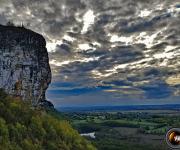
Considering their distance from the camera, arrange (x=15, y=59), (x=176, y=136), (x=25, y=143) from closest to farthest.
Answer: (x=176, y=136) → (x=25, y=143) → (x=15, y=59)

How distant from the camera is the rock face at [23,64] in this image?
262 ft

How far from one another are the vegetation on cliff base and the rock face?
3238 mm

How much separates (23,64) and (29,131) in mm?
17655

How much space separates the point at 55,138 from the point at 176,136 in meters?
68.2

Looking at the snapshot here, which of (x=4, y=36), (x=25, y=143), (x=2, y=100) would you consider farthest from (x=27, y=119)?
(x=4, y=36)

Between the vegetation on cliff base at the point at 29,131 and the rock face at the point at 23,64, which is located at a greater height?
the rock face at the point at 23,64

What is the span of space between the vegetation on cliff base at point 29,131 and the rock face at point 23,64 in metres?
3.24

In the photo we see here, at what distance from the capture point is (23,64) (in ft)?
273

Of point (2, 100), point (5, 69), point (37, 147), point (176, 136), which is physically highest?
point (5, 69)

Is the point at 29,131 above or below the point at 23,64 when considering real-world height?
below

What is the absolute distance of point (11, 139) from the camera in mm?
66062

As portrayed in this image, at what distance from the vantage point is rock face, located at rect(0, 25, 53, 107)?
7994cm

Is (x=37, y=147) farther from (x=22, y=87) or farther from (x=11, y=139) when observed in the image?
(x=22, y=87)

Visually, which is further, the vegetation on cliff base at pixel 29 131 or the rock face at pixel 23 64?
the rock face at pixel 23 64
